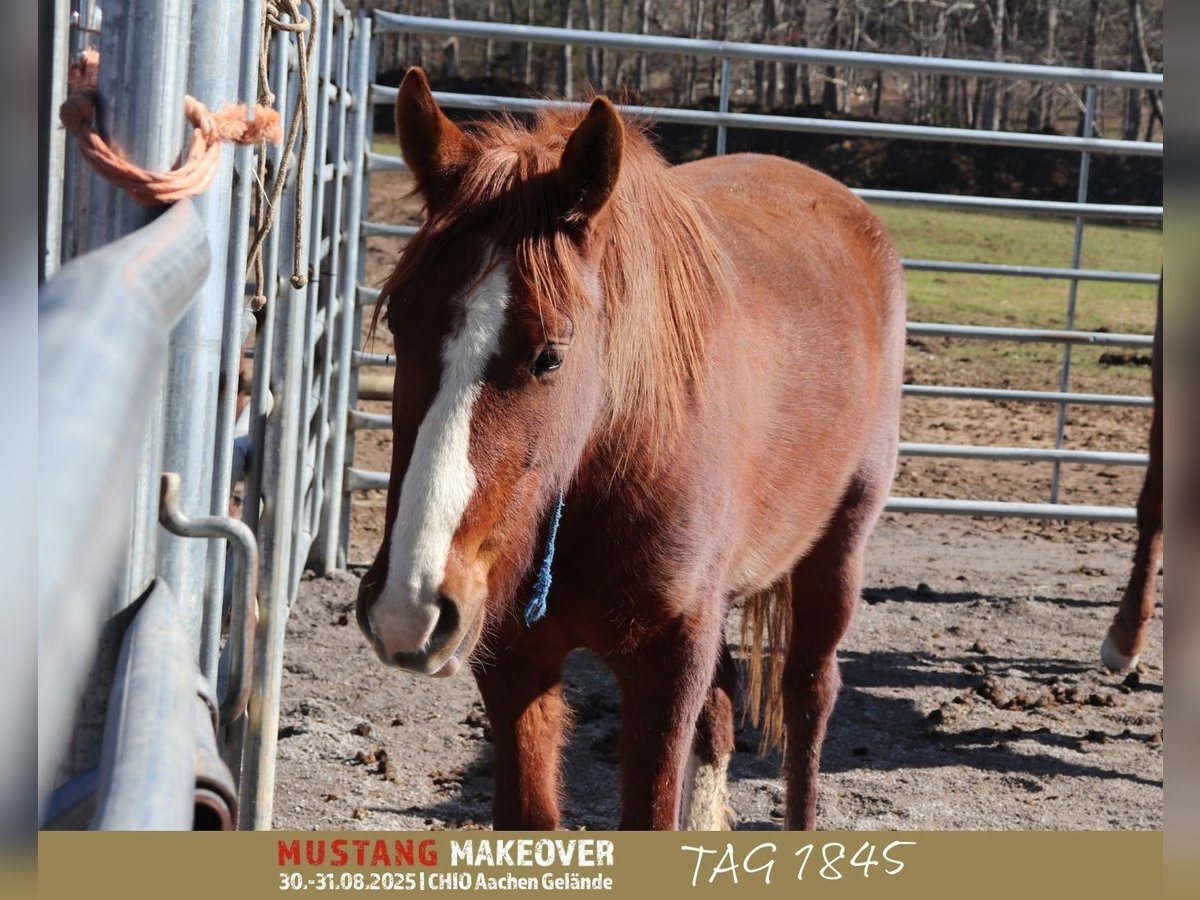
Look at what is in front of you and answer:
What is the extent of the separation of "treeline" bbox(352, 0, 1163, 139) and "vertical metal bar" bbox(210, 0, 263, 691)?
87.5 ft

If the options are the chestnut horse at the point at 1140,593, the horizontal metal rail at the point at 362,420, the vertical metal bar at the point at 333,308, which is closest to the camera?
the vertical metal bar at the point at 333,308

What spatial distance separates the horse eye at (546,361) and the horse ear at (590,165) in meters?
0.23

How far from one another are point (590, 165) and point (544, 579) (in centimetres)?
66

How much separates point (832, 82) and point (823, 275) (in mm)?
29952

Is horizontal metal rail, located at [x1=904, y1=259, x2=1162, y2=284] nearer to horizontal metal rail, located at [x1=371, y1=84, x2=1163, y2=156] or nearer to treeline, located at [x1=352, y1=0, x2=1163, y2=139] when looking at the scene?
horizontal metal rail, located at [x1=371, y1=84, x2=1163, y2=156]

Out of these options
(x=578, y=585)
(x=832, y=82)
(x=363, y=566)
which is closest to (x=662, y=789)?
(x=578, y=585)

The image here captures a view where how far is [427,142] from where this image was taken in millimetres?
1903

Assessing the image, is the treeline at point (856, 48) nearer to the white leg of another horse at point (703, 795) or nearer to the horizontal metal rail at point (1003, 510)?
the horizontal metal rail at point (1003, 510)

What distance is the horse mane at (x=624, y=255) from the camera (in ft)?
5.92

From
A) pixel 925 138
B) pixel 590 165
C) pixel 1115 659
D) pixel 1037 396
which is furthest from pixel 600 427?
pixel 1037 396

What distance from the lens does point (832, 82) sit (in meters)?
31.1

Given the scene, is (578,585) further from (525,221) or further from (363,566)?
(363,566)

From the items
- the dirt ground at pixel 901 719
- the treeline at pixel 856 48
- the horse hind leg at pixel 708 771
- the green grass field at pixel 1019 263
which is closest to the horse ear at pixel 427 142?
the horse hind leg at pixel 708 771

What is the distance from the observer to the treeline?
30.0m
